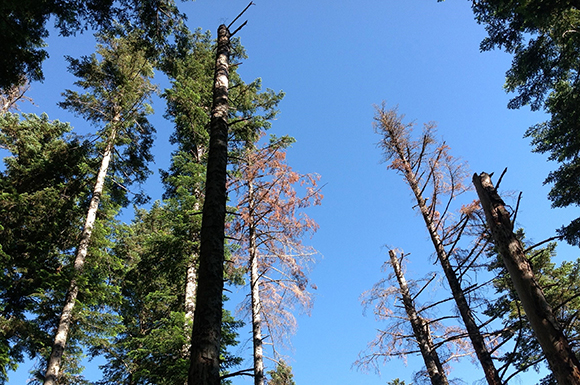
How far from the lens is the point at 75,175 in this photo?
1404 cm

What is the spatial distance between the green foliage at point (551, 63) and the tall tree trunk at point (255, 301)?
1033cm

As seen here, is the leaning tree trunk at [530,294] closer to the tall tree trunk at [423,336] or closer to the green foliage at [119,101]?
the tall tree trunk at [423,336]

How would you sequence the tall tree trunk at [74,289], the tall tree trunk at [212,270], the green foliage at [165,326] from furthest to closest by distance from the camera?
the tall tree trunk at [74,289], the green foliage at [165,326], the tall tree trunk at [212,270]

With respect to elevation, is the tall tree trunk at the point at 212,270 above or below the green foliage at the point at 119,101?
below

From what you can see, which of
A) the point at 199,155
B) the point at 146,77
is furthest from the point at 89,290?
the point at 146,77

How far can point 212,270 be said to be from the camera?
3607 mm

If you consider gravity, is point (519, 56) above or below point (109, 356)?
above

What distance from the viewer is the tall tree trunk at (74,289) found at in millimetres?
8688

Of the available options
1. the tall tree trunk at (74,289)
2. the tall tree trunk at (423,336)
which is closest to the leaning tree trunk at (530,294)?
the tall tree trunk at (423,336)

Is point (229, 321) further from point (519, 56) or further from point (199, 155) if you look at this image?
point (519, 56)

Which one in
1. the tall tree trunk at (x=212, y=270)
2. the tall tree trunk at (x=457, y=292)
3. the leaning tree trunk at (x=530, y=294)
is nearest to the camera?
the leaning tree trunk at (x=530, y=294)

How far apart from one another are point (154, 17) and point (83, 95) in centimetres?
780

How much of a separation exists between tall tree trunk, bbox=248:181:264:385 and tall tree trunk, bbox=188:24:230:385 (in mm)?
4556

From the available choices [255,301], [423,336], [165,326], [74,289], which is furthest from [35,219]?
[423,336]
